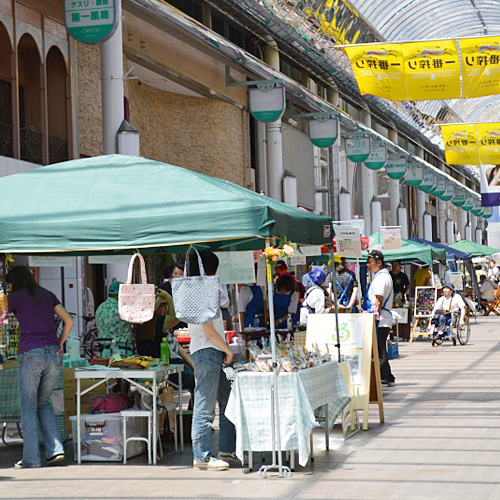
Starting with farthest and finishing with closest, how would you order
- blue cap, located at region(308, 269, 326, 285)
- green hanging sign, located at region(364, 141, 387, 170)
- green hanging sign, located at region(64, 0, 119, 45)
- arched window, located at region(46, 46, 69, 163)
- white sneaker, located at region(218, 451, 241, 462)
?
green hanging sign, located at region(364, 141, 387, 170) < arched window, located at region(46, 46, 69, 163) < blue cap, located at region(308, 269, 326, 285) < green hanging sign, located at region(64, 0, 119, 45) < white sneaker, located at region(218, 451, 241, 462)

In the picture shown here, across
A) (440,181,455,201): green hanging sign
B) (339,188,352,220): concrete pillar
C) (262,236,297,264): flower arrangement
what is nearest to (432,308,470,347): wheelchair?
(262,236,297,264): flower arrangement

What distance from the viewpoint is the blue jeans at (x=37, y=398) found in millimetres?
8305

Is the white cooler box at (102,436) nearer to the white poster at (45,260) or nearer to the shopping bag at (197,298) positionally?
the shopping bag at (197,298)

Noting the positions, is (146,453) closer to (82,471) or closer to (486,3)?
(82,471)

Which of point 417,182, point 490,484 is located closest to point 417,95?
point 490,484

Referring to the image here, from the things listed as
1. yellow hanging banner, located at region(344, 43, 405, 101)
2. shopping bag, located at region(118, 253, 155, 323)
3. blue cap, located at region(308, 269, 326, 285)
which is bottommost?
shopping bag, located at region(118, 253, 155, 323)

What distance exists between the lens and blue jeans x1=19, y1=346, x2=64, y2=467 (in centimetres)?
830

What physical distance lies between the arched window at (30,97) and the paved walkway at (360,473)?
28.0 feet

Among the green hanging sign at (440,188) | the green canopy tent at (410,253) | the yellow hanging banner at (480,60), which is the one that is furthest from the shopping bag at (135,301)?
the green hanging sign at (440,188)

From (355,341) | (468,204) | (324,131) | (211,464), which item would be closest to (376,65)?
(355,341)

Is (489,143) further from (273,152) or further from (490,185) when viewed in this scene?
(490,185)

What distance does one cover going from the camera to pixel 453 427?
9.76m

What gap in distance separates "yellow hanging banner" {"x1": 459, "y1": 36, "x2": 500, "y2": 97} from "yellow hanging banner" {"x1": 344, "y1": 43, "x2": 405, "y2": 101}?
107 centimetres

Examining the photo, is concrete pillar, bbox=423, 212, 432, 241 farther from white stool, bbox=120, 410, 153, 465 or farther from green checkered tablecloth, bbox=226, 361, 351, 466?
green checkered tablecloth, bbox=226, 361, 351, 466
